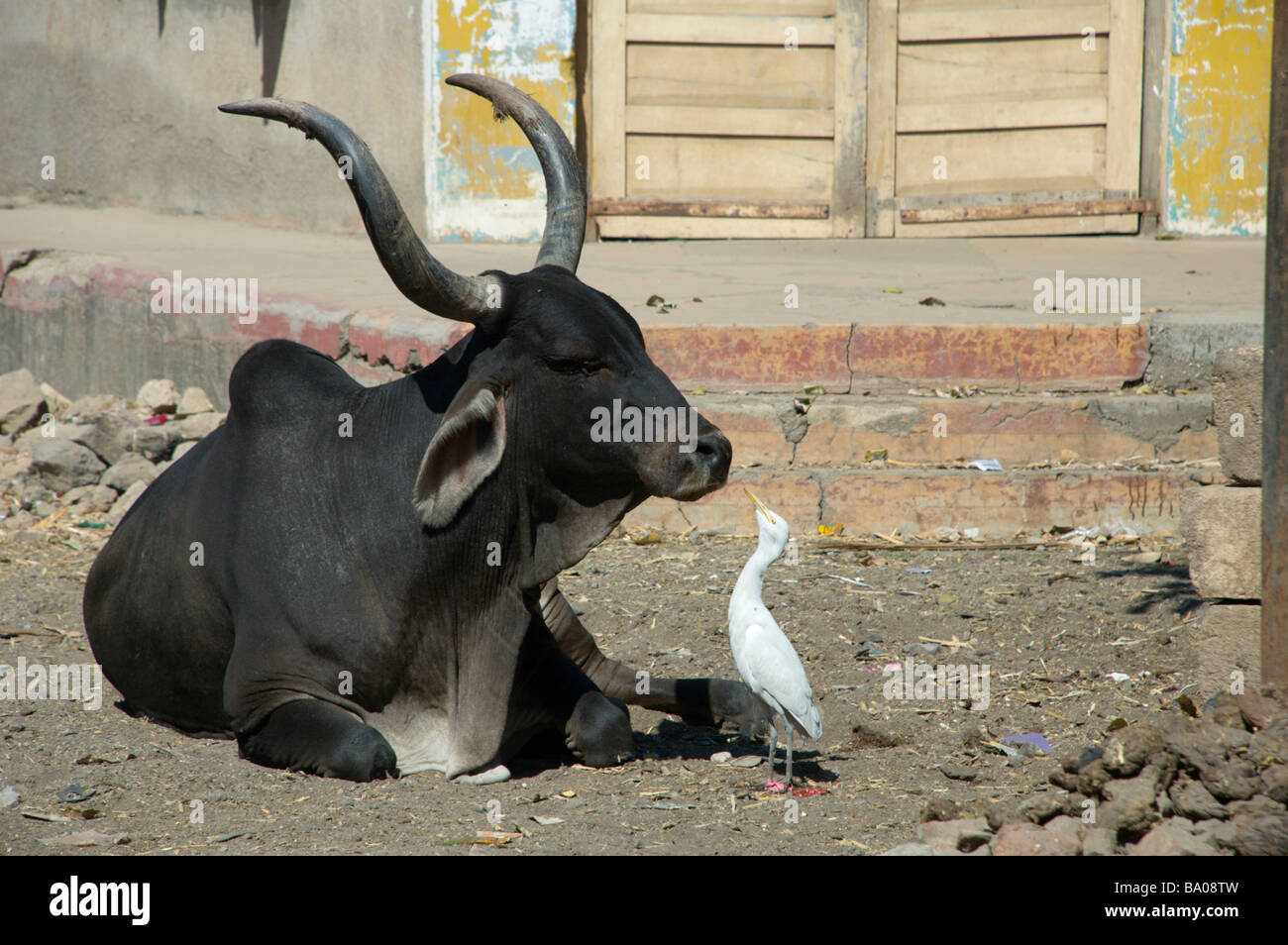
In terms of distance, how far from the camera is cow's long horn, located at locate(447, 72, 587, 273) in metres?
3.79

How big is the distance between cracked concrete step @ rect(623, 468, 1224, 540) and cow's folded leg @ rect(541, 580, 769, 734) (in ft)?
5.73

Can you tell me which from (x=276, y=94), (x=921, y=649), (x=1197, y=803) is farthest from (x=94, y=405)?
(x=1197, y=803)

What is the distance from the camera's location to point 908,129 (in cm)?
921

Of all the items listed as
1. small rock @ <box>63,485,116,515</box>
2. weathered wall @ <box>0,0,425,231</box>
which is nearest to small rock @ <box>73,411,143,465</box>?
small rock @ <box>63,485,116,515</box>

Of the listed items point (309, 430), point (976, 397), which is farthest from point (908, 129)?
point (309, 430)

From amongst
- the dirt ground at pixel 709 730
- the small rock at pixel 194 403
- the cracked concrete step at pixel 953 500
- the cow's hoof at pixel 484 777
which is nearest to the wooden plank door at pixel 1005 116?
the cracked concrete step at pixel 953 500

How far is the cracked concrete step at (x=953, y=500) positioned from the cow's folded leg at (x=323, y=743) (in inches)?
104

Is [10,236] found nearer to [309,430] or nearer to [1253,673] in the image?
[309,430]

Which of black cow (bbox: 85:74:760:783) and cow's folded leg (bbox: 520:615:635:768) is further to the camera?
cow's folded leg (bbox: 520:615:635:768)

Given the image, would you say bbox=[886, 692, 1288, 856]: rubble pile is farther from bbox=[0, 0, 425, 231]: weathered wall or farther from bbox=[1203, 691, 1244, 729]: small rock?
bbox=[0, 0, 425, 231]: weathered wall

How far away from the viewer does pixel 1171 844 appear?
287 centimetres

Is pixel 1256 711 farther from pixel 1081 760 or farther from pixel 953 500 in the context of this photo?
pixel 953 500

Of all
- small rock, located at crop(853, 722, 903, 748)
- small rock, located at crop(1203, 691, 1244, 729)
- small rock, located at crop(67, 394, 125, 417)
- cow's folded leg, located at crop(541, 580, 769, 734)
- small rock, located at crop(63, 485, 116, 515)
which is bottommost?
small rock, located at crop(853, 722, 903, 748)

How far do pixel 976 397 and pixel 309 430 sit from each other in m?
3.33
